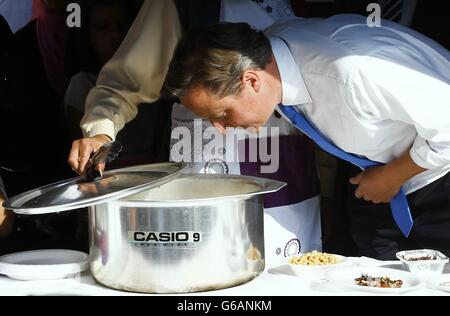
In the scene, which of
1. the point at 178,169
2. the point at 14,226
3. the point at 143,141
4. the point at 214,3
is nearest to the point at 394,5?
the point at 214,3

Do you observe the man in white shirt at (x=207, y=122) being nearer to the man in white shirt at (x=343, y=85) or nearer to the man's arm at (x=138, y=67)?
the man's arm at (x=138, y=67)

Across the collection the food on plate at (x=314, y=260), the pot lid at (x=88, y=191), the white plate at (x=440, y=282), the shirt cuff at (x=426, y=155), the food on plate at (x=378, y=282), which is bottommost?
the white plate at (x=440, y=282)

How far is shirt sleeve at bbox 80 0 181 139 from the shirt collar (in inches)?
19.6

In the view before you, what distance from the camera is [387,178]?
6.99 ft

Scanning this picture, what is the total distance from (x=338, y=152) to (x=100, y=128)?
71 cm

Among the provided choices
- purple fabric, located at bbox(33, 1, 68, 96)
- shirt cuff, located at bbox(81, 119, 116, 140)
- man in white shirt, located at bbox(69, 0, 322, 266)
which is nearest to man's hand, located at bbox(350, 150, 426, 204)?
man in white shirt, located at bbox(69, 0, 322, 266)

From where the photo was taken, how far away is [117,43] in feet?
10.3

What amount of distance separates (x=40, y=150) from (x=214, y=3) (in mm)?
950

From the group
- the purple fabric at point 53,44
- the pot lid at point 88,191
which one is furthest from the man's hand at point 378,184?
the purple fabric at point 53,44

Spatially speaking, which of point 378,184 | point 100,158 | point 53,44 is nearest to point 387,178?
point 378,184

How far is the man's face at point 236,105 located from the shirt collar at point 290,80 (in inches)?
1.6

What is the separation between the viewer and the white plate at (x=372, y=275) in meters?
1.75

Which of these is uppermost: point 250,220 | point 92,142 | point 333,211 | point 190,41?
point 190,41
